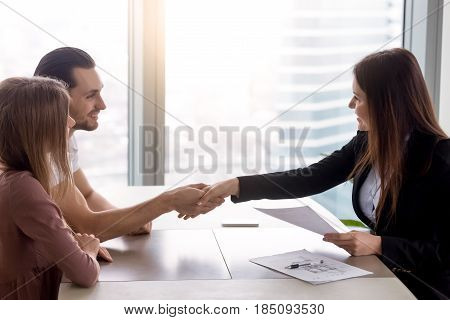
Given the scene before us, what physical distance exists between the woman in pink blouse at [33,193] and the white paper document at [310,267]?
Result: 1.30ft

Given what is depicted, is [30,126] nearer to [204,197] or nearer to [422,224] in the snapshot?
Result: [204,197]

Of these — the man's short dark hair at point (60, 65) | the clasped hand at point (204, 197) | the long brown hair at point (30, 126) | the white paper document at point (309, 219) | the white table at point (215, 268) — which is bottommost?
the white paper document at point (309, 219)

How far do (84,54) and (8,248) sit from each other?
88 cm

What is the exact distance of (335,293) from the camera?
3.79 ft

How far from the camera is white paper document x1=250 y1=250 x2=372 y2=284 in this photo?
1.25m

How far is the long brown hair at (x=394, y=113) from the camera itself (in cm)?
160

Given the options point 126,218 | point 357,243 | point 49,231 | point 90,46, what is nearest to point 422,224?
point 357,243

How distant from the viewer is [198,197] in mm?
1763

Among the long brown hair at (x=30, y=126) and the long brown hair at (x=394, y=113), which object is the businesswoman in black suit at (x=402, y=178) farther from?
the long brown hair at (x=30, y=126)

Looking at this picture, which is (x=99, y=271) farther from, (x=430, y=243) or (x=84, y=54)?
(x=84, y=54)

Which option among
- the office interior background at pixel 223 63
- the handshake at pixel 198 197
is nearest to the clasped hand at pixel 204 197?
the handshake at pixel 198 197

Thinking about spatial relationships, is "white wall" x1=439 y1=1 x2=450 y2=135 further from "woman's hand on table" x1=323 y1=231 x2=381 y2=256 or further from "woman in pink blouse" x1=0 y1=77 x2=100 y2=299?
"woman in pink blouse" x1=0 y1=77 x2=100 y2=299

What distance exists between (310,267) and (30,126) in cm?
70
